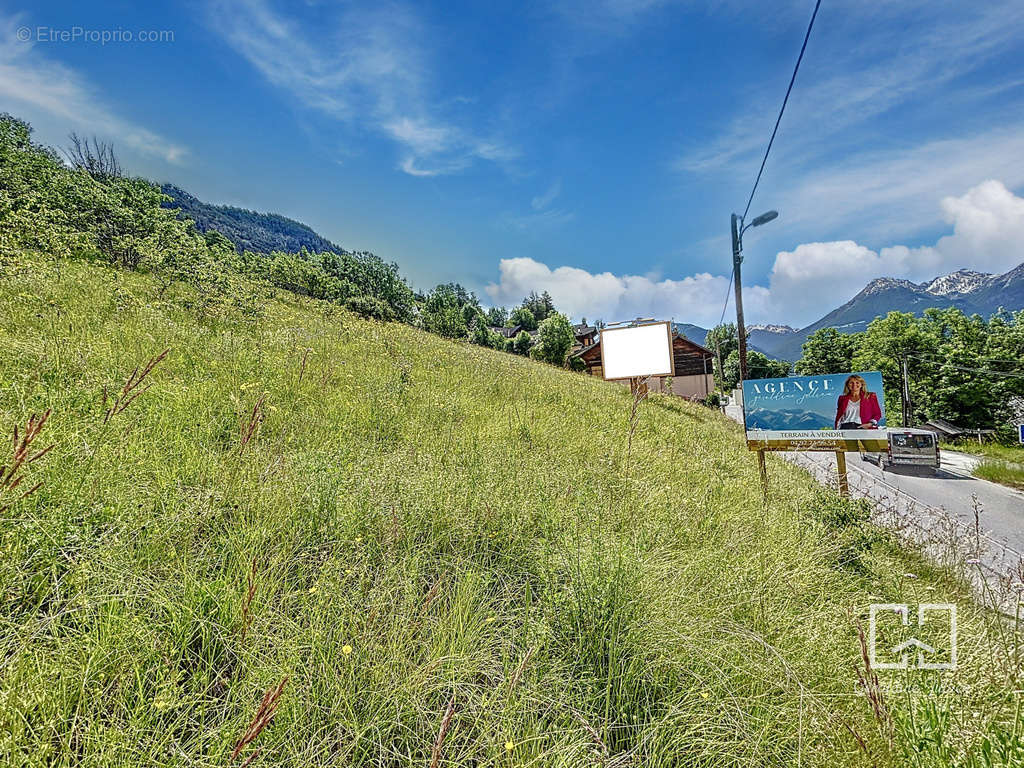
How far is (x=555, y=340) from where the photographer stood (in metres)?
41.4

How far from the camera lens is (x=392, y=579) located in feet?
6.80

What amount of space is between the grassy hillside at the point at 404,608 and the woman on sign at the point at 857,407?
135cm

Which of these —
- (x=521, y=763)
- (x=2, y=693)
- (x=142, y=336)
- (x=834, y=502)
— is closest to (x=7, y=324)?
(x=142, y=336)

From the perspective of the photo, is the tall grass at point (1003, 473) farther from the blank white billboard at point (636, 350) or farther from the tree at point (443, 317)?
the tree at point (443, 317)

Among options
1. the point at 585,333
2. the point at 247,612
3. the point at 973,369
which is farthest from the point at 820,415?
the point at 585,333

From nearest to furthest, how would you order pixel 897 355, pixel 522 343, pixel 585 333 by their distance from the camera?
pixel 897 355 → pixel 522 343 → pixel 585 333

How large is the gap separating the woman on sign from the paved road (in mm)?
721

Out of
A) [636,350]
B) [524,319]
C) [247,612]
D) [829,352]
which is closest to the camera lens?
[247,612]

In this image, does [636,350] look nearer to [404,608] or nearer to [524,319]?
[404,608]

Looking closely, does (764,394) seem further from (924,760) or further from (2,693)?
(2,693)

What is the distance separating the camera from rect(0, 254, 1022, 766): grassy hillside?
1.38 meters

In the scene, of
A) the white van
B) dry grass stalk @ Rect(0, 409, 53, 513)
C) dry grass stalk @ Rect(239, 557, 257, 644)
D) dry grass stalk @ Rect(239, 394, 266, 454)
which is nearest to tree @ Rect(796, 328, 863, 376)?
the white van

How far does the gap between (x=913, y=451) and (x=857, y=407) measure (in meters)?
17.8

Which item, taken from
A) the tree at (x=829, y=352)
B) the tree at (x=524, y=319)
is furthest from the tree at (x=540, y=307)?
the tree at (x=829, y=352)
